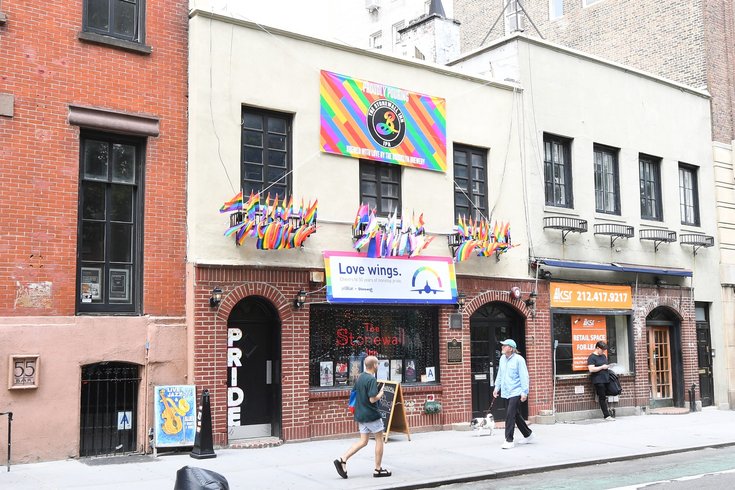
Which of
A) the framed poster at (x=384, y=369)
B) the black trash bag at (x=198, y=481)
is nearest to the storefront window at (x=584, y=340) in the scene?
the framed poster at (x=384, y=369)

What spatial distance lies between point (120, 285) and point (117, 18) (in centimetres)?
444

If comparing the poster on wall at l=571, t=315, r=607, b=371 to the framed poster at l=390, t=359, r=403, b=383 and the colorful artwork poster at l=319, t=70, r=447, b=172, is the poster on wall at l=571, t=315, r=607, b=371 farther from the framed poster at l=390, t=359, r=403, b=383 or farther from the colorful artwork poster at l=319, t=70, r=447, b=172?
the colorful artwork poster at l=319, t=70, r=447, b=172

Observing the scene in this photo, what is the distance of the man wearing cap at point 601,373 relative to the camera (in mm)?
17891

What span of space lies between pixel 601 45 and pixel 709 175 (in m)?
5.34

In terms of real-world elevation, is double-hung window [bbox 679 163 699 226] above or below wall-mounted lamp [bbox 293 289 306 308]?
above

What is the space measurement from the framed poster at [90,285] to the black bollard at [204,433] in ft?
7.86

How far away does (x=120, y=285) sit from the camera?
42.4ft

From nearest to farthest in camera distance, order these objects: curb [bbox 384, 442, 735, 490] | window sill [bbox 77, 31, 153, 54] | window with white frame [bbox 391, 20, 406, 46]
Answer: curb [bbox 384, 442, 735, 490] → window sill [bbox 77, 31, 153, 54] → window with white frame [bbox 391, 20, 406, 46]

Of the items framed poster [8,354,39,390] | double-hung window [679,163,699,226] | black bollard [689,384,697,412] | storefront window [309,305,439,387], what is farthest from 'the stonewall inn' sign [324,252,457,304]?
double-hung window [679,163,699,226]

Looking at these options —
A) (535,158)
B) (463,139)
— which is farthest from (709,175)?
(463,139)

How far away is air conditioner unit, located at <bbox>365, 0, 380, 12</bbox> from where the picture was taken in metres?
40.2

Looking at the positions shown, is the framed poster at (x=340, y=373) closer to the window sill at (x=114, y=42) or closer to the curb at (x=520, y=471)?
the curb at (x=520, y=471)

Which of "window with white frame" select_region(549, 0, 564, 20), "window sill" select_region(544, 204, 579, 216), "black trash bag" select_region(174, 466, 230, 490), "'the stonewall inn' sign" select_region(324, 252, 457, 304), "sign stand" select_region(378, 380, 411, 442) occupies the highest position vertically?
"window with white frame" select_region(549, 0, 564, 20)

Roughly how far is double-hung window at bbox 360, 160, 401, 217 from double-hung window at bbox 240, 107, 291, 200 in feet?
5.71
